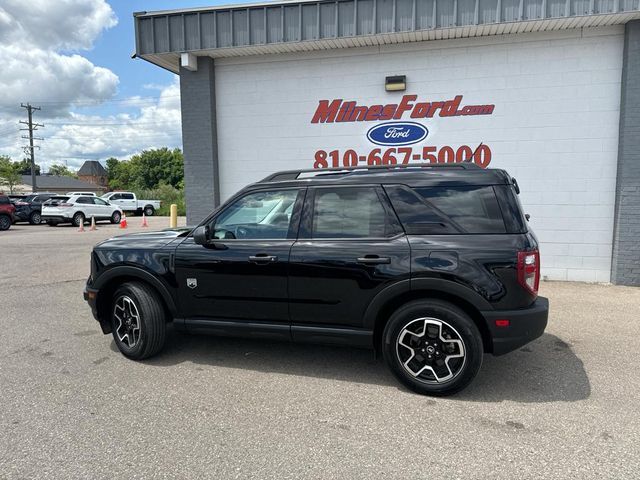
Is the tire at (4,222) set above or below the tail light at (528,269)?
A: below

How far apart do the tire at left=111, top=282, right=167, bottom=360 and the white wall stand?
499cm

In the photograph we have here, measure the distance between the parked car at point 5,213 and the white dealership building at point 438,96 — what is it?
15.7 metres

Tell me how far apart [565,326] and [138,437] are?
185 inches

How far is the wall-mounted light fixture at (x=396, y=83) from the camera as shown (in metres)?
7.85

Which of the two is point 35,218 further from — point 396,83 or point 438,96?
point 438,96

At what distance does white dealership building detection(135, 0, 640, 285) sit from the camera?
23.4 ft

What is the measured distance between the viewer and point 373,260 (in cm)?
359

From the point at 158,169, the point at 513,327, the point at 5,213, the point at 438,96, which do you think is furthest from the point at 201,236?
the point at 158,169

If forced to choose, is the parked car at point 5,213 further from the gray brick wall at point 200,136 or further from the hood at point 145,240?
the hood at point 145,240

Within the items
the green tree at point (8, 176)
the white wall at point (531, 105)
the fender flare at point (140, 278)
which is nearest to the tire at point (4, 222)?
the white wall at point (531, 105)

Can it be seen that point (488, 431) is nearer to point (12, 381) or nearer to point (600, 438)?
point (600, 438)

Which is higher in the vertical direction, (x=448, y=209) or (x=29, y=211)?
(x=448, y=209)

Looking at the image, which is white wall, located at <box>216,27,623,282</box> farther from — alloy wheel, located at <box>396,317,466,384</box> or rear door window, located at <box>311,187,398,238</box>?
alloy wheel, located at <box>396,317,466,384</box>

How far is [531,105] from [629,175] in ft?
6.12
